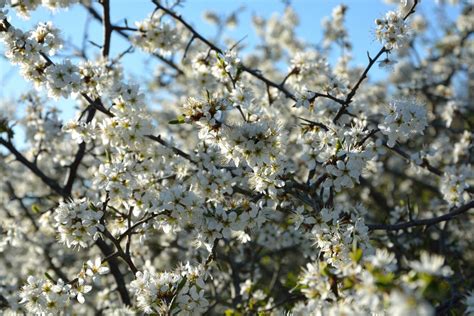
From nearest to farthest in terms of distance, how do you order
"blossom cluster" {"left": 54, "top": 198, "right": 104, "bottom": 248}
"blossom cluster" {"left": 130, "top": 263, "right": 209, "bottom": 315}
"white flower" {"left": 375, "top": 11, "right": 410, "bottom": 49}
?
"blossom cluster" {"left": 130, "top": 263, "right": 209, "bottom": 315} → "blossom cluster" {"left": 54, "top": 198, "right": 104, "bottom": 248} → "white flower" {"left": 375, "top": 11, "right": 410, "bottom": 49}

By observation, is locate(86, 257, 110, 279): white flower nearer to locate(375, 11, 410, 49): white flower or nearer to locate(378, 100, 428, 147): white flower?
locate(378, 100, 428, 147): white flower

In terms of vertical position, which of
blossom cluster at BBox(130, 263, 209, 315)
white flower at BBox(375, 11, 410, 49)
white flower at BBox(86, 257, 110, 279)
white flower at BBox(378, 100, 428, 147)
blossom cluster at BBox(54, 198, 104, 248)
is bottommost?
blossom cluster at BBox(130, 263, 209, 315)

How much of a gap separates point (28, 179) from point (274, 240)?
458cm

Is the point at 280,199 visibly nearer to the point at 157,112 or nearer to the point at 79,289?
the point at 79,289

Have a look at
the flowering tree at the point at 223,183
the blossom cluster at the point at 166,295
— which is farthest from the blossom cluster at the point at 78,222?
the blossom cluster at the point at 166,295

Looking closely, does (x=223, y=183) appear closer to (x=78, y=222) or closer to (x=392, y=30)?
(x=78, y=222)

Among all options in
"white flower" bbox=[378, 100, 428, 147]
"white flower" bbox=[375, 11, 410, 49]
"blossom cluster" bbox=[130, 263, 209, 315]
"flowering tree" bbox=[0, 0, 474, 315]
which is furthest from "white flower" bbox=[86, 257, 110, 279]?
"white flower" bbox=[375, 11, 410, 49]

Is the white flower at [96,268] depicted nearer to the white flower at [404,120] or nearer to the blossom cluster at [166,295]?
the blossom cluster at [166,295]

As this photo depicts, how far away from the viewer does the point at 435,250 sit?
4.59 metres

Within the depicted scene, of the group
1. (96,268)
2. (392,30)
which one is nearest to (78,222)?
(96,268)

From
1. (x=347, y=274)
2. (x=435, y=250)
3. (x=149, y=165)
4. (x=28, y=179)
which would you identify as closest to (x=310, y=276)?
(x=347, y=274)

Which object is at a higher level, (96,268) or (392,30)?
(392,30)

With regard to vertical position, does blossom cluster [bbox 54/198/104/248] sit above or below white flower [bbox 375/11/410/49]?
below

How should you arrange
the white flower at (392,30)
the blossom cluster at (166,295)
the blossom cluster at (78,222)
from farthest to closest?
1. the white flower at (392,30)
2. the blossom cluster at (78,222)
3. the blossom cluster at (166,295)
